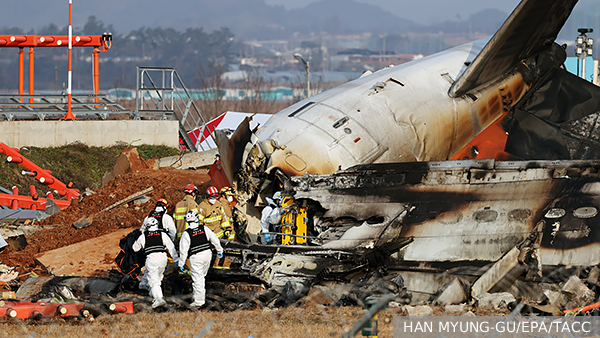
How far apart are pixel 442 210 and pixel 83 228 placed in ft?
30.9

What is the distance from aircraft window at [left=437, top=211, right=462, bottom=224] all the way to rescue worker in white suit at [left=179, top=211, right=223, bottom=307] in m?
4.03

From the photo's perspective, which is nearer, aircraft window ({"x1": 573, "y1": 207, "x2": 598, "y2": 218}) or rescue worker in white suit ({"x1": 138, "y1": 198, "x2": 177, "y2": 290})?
aircraft window ({"x1": 573, "y1": 207, "x2": 598, "y2": 218})

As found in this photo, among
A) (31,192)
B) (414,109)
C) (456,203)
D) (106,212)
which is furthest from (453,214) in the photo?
(31,192)

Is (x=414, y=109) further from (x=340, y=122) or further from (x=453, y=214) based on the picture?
(x=453, y=214)

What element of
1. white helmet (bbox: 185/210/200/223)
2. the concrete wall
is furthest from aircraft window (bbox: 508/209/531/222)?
the concrete wall

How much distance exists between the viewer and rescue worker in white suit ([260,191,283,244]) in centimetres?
1126

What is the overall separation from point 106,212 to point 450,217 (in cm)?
943

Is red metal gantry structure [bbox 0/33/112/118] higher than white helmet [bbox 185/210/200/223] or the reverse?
higher

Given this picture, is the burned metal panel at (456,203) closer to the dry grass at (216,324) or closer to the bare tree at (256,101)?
the dry grass at (216,324)

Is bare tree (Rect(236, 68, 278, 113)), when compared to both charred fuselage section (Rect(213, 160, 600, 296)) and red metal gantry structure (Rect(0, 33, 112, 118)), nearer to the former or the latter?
red metal gantry structure (Rect(0, 33, 112, 118))

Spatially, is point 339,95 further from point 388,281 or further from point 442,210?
point 388,281

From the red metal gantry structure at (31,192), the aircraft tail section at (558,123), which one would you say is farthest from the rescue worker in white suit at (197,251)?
the red metal gantry structure at (31,192)

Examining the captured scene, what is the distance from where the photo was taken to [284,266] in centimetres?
1019

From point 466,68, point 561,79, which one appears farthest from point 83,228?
point 561,79
